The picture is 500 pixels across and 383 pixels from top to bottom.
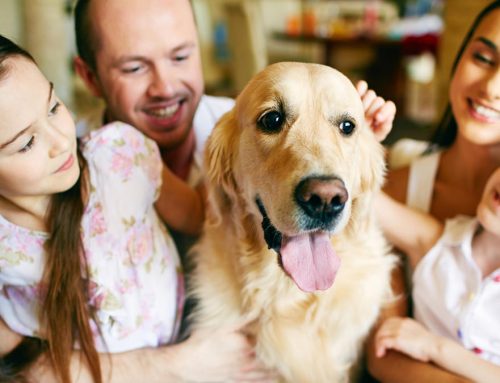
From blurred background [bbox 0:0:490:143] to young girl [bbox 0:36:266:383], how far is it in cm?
303

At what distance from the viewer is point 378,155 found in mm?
1331

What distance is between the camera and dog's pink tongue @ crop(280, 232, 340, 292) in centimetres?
110

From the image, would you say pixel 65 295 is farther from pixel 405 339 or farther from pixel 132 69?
pixel 405 339

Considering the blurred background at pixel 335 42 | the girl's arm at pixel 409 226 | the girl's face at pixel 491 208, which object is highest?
the girl's face at pixel 491 208

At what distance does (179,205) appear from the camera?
1.46m

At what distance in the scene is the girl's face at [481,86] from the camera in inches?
50.9

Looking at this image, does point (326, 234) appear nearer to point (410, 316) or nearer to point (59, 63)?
point (410, 316)

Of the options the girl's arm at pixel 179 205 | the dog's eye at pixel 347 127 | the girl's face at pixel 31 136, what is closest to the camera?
the girl's face at pixel 31 136

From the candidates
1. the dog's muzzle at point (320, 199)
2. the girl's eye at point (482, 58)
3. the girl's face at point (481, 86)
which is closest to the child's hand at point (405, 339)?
the dog's muzzle at point (320, 199)

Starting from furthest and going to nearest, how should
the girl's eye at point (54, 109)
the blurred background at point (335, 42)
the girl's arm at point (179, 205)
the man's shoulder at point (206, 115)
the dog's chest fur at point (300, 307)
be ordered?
the blurred background at point (335, 42) < the man's shoulder at point (206, 115) < the girl's arm at point (179, 205) < the dog's chest fur at point (300, 307) < the girl's eye at point (54, 109)

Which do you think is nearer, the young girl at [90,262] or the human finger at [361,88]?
the young girl at [90,262]

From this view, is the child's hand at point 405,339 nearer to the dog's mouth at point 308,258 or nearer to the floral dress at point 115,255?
the dog's mouth at point 308,258

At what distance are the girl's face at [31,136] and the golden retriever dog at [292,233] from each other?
0.40m

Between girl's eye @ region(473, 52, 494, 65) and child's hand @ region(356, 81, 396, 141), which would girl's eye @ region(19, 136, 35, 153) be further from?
girl's eye @ region(473, 52, 494, 65)
